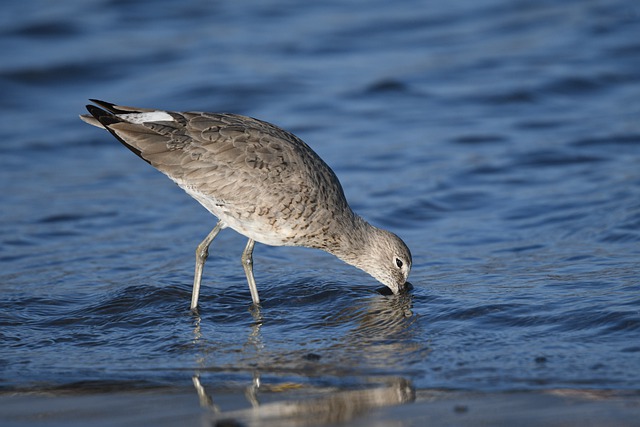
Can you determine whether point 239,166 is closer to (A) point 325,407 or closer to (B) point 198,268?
(B) point 198,268

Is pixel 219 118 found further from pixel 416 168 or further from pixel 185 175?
pixel 416 168

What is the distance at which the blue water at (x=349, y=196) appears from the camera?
6383 mm

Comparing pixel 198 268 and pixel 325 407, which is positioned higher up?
pixel 198 268

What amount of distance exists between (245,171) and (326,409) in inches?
112

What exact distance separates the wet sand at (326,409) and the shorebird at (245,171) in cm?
208

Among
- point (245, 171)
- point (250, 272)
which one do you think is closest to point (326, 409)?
point (250, 272)

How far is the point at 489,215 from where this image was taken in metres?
9.98

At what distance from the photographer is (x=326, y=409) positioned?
17.7 ft

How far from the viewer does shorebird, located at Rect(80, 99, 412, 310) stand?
775cm

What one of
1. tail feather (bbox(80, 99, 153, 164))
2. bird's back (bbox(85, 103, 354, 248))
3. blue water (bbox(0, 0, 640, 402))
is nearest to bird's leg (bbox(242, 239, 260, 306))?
blue water (bbox(0, 0, 640, 402))

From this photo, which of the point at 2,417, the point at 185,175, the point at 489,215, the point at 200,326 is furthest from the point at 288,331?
the point at 489,215

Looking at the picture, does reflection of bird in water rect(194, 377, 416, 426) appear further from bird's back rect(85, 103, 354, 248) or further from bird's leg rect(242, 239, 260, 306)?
bird's back rect(85, 103, 354, 248)

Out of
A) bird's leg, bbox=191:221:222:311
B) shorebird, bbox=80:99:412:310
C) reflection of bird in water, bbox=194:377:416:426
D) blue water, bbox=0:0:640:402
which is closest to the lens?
reflection of bird in water, bbox=194:377:416:426

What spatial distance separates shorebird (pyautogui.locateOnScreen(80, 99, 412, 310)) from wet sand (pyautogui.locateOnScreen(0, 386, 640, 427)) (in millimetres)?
2081
